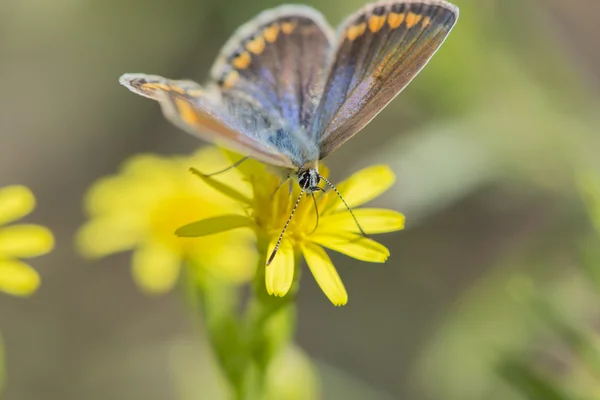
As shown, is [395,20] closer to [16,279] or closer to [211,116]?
[211,116]

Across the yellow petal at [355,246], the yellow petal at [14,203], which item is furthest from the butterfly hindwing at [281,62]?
the yellow petal at [14,203]

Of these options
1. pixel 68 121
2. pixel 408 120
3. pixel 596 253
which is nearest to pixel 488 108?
pixel 408 120

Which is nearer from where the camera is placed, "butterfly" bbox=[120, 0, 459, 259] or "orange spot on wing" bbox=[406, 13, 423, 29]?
"butterfly" bbox=[120, 0, 459, 259]

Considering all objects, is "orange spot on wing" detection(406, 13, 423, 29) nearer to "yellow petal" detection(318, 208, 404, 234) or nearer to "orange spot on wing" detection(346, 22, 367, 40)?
"orange spot on wing" detection(346, 22, 367, 40)

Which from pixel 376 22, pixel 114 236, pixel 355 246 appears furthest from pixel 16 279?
pixel 376 22

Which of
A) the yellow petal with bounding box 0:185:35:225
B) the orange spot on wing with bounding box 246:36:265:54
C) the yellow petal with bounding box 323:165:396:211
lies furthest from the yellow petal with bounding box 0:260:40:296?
the orange spot on wing with bounding box 246:36:265:54
